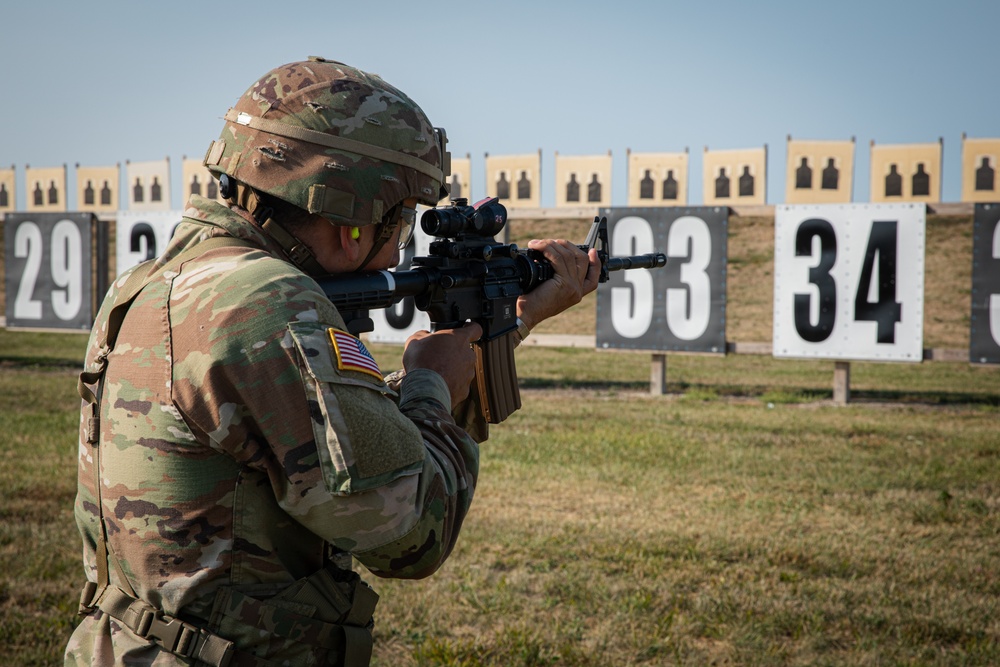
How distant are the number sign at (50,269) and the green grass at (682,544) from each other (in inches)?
177

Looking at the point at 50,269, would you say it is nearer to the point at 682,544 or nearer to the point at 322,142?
the point at 682,544

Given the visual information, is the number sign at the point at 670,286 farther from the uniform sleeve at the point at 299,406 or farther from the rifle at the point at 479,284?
the uniform sleeve at the point at 299,406

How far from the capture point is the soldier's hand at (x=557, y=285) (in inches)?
116

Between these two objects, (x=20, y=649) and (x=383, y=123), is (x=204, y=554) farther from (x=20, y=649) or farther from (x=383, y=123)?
(x=20, y=649)

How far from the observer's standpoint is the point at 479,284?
269cm

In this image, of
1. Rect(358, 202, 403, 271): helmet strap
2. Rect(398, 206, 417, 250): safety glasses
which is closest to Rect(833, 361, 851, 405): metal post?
Rect(398, 206, 417, 250): safety glasses

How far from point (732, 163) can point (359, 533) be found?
584 inches

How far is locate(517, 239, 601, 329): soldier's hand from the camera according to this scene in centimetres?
295

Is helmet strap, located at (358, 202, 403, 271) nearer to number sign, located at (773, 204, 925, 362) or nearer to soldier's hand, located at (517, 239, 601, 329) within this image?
soldier's hand, located at (517, 239, 601, 329)

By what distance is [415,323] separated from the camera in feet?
40.1

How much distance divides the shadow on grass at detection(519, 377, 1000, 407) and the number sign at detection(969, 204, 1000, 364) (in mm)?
717

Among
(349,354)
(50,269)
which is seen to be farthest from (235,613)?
(50,269)

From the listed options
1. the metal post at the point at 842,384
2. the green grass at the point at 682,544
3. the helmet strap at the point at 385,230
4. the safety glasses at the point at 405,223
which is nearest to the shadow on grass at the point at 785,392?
the metal post at the point at 842,384

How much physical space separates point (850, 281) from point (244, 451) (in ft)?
33.1
